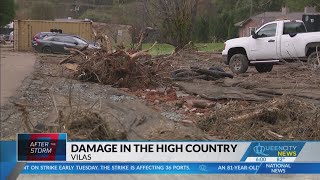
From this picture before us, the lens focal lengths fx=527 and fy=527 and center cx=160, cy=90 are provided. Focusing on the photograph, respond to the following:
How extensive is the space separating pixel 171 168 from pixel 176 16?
4.05 ft

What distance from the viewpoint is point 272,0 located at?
4.25 m

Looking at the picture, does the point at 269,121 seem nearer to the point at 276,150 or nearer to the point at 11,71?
the point at 276,150

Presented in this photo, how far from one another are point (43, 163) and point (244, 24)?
6.74 ft

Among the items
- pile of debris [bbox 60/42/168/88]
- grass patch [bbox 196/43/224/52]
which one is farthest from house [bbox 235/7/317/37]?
pile of debris [bbox 60/42/168/88]

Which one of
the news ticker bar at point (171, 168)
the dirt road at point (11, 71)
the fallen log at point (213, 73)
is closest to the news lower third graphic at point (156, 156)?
the news ticker bar at point (171, 168)

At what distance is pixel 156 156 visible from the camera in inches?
145

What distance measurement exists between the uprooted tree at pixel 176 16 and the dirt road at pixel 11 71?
42.1 inches

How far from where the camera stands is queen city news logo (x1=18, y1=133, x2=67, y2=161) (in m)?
3.58

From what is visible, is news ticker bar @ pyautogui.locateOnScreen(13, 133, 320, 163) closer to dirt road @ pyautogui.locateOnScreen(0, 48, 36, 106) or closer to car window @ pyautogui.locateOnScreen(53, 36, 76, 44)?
dirt road @ pyautogui.locateOnScreen(0, 48, 36, 106)

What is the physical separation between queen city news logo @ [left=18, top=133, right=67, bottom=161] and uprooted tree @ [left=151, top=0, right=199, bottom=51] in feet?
4.05

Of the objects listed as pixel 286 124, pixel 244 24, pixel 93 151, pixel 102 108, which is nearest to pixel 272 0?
pixel 244 24

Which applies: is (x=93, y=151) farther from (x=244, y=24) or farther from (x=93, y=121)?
(x=244, y=24)

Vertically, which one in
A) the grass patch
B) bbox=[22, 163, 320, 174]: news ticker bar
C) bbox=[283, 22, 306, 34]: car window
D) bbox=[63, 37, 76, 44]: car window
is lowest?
bbox=[22, 163, 320, 174]: news ticker bar

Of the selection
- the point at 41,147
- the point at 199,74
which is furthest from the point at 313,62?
the point at 41,147
